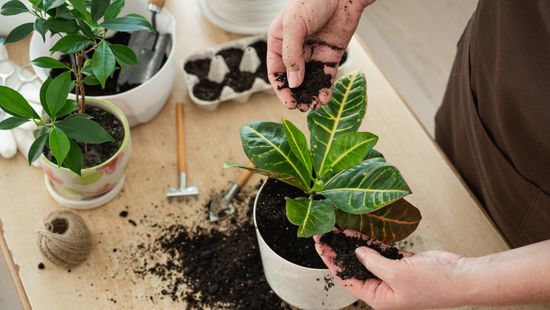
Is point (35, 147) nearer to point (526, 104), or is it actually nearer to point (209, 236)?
point (209, 236)

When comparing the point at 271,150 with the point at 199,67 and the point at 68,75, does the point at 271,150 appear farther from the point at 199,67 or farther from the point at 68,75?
the point at 199,67

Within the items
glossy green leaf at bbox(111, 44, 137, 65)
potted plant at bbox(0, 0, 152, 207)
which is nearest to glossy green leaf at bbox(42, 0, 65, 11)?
potted plant at bbox(0, 0, 152, 207)

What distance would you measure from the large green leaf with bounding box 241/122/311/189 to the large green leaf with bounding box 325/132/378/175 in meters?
0.05

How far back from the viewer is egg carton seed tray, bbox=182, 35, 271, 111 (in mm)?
1176

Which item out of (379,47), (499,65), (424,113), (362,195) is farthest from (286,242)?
(379,47)

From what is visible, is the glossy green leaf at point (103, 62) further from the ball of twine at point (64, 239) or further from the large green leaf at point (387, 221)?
the large green leaf at point (387, 221)

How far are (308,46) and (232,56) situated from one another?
293mm

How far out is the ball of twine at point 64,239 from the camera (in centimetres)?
93

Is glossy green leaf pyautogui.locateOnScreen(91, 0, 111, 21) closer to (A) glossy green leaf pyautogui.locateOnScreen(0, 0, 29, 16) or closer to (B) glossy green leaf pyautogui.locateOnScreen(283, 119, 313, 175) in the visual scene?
(A) glossy green leaf pyautogui.locateOnScreen(0, 0, 29, 16)

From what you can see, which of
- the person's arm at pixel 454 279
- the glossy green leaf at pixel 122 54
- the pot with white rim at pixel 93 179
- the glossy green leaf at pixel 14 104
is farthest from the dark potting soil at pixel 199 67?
the person's arm at pixel 454 279

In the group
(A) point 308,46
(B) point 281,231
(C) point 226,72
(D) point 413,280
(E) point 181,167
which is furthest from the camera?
(C) point 226,72

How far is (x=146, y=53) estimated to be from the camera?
3.76ft

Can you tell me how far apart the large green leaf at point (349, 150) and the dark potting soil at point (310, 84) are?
0.34 feet

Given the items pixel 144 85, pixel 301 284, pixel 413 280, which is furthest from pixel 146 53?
pixel 413 280
